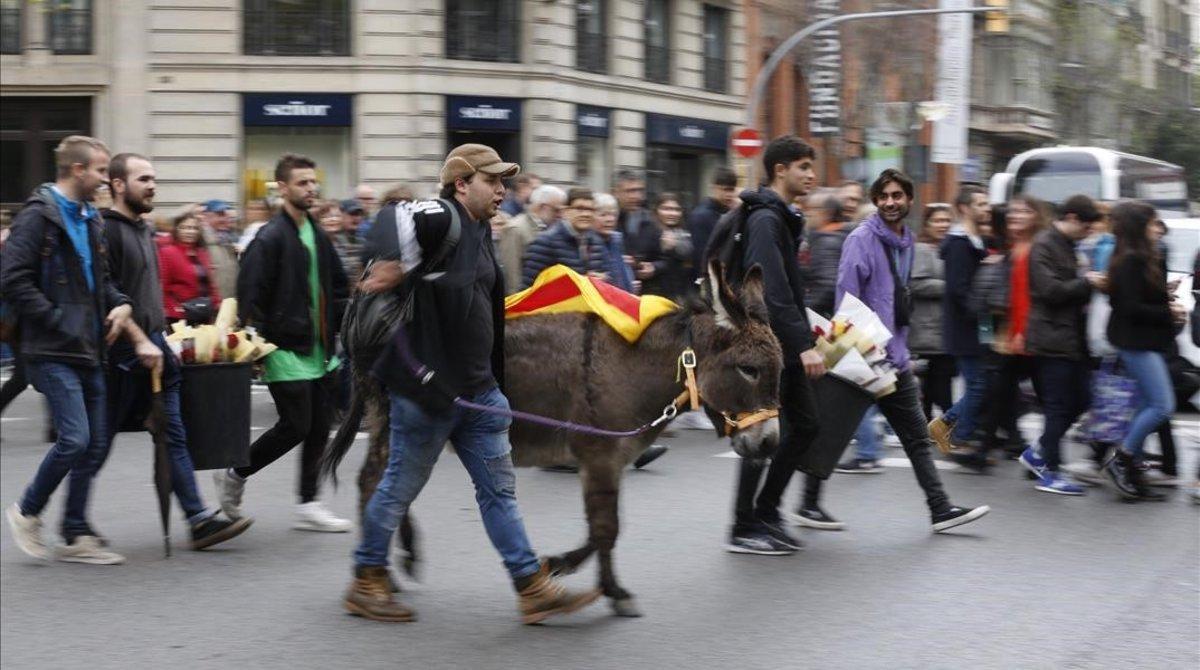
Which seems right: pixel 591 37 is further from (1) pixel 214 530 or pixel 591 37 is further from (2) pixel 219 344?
(1) pixel 214 530

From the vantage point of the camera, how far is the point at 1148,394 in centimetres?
923

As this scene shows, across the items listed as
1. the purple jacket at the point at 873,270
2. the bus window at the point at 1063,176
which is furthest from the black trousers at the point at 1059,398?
the bus window at the point at 1063,176

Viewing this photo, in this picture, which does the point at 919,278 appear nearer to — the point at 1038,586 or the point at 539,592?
the point at 1038,586

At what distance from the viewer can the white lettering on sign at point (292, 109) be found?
28.1 metres

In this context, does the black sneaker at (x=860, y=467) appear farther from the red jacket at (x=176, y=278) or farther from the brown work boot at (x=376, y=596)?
the red jacket at (x=176, y=278)

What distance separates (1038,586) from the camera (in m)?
7.11

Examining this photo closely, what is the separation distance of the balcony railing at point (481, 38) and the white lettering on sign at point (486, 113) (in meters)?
1.00

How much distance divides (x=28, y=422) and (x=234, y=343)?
664 cm

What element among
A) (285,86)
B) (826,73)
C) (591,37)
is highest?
(591,37)

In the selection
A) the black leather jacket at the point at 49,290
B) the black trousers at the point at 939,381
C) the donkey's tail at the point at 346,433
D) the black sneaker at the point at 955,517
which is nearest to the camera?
the donkey's tail at the point at 346,433

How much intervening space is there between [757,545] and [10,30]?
940 inches

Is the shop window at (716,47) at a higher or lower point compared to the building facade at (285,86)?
higher

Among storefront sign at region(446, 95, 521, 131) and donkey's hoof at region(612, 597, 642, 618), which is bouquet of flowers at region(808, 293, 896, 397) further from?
storefront sign at region(446, 95, 521, 131)

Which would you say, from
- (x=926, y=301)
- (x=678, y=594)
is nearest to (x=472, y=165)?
(x=678, y=594)
